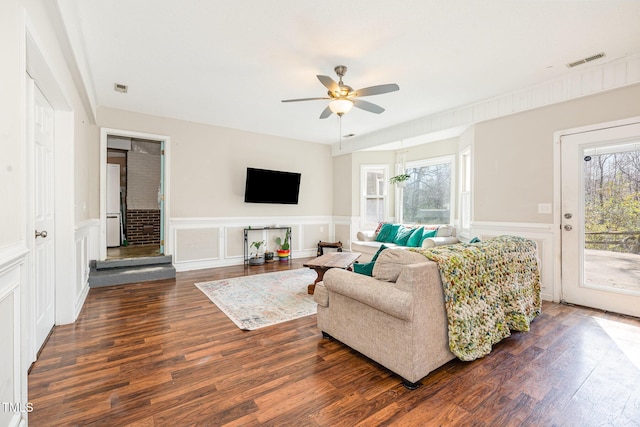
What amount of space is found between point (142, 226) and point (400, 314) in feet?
24.0

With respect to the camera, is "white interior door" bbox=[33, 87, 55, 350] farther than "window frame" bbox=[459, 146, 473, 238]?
No

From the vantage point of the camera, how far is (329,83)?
2.95 m

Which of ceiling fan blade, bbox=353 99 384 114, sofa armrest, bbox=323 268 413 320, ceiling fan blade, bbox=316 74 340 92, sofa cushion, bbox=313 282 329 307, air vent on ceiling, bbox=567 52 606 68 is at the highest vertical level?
air vent on ceiling, bbox=567 52 606 68

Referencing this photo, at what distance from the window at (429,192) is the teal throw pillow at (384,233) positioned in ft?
2.93

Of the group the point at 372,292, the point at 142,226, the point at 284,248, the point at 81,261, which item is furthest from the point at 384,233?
the point at 142,226

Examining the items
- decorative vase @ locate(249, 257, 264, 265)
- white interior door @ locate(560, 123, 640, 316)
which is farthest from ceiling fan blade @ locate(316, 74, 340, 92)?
decorative vase @ locate(249, 257, 264, 265)

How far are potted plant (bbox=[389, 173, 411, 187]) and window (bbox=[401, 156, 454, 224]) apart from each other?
0.22m

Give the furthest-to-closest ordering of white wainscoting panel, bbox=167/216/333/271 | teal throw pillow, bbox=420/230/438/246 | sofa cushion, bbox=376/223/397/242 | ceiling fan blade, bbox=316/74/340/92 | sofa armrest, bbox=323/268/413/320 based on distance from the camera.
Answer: sofa cushion, bbox=376/223/397/242
white wainscoting panel, bbox=167/216/333/271
teal throw pillow, bbox=420/230/438/246
ceiling fan blade, bbox=316/74/340/92
sofa armrest, bbox=323/268/413/320

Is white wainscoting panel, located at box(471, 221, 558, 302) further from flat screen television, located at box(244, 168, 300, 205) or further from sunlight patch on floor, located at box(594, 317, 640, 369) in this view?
flat screen television, located at box(244, 168, 300, 205)

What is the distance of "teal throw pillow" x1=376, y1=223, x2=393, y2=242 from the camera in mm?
5711

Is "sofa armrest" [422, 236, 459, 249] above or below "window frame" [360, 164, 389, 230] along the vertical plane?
below

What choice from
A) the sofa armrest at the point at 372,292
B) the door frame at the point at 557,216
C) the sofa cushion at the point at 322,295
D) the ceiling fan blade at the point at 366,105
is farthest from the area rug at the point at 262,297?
the door frame at the point at 557,216

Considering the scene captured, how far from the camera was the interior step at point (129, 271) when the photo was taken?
426 cm

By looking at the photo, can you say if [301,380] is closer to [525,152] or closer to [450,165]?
[525,152]
